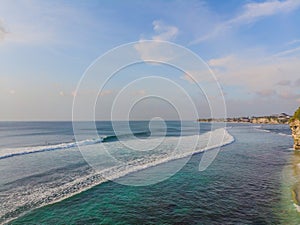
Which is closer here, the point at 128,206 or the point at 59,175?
the point at 128,206

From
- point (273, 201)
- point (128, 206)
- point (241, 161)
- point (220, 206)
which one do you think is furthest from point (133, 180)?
point (241, 161)

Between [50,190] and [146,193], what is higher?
[50,190]

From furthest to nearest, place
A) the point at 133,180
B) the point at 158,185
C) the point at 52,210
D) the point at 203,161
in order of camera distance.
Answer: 1. the point at 203,161
2. the point at 133,180
3. the point at 158,185
4. the point at 52,210

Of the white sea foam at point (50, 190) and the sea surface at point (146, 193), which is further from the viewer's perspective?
the white sea foam at point (50, 190)

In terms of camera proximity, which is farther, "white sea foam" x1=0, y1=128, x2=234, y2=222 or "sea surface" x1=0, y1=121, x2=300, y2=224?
"white sea foam" x1=0, y1=128, x2=234, y2=222

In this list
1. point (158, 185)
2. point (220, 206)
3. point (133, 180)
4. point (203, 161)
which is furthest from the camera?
point (203, 161)

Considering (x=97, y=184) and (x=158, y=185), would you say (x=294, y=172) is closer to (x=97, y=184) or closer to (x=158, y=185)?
(x=158, y=185)

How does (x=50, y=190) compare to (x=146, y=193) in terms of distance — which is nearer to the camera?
(x=146, y=193)

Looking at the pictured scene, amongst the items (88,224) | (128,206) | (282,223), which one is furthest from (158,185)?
(282,223)

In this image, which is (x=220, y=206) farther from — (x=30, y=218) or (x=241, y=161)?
(x=241, y=161)
